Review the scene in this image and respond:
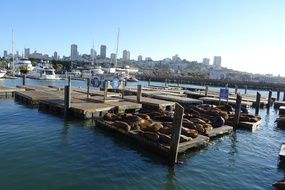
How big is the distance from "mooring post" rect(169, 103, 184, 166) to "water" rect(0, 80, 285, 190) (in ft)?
1.73

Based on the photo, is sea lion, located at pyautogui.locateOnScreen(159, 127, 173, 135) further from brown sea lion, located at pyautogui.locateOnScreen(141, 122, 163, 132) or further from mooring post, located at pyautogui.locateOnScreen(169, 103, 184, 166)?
mooring post, located at pyautogui.locateOnScreen(169, 103, 184, 166)

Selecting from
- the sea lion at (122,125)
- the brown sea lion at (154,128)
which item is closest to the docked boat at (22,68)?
the sea lion at (122,125)

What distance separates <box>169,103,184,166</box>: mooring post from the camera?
525 inches

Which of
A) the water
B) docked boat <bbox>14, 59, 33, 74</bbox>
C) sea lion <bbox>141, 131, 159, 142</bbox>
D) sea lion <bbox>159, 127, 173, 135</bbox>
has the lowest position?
the water

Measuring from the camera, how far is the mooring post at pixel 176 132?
1335 centimetres

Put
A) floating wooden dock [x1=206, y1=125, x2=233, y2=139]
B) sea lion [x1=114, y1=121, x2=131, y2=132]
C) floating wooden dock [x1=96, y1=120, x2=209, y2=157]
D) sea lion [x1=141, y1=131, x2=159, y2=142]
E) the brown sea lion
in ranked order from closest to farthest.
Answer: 1. floating wooden dock [x1=96, y1=120, x2=209, y2=157]
2. sea lion [x1=141, y1=131, x2=159, y2=142]
3. the brown sea lion
4. sea lion [x1=114, y1=121, x2=131, y2=132]
5. floating wooden dock [x1=206, y1=125, x2=233, y2=139]

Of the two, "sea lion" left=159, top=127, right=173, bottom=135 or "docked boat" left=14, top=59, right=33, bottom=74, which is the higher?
"docked boat" left=14, top=59, right=33, bottom=74

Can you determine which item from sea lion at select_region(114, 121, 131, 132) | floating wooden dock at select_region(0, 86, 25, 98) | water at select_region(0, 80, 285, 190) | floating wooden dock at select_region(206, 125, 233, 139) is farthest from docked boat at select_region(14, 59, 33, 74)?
floating wooden dock at select_region(206, 125, 233, 139)

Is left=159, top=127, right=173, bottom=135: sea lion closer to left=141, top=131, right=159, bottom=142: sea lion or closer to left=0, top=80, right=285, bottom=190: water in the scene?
left=141, top=131, right=159, bottom=142: sea lion

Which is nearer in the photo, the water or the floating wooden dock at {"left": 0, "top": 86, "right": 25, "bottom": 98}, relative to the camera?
the water

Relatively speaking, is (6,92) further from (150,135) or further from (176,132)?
(176,132)

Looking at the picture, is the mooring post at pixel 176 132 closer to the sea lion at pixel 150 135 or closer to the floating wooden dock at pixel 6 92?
the sea lion at pixel 150 135

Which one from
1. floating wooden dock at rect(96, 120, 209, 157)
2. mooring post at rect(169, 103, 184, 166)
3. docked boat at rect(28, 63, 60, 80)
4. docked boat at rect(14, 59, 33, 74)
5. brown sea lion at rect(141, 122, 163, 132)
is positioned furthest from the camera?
docked boat at rect(14, 59, 33, 74)

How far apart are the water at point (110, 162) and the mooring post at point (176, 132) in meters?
0.53
